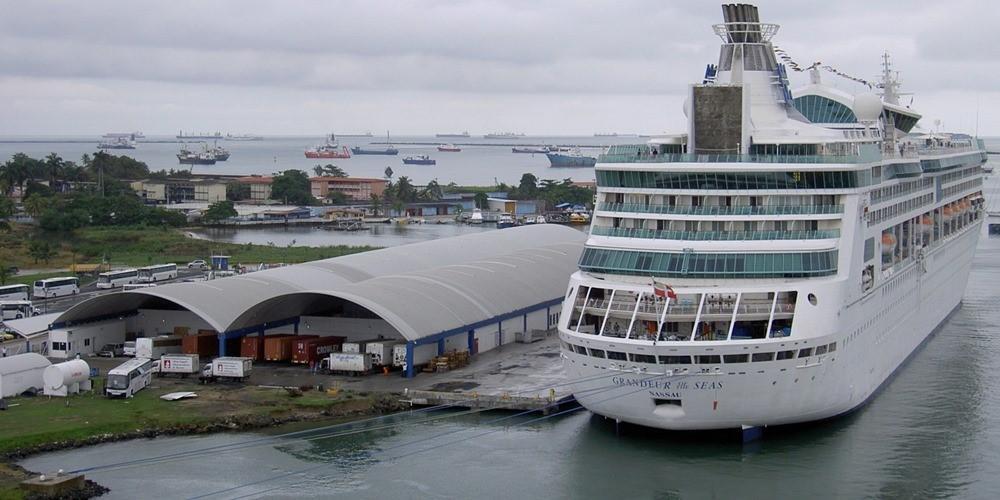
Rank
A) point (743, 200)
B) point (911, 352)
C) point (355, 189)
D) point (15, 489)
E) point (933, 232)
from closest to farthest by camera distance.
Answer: point (15, 489)
point (743, 200)
point (911, 352)
point (933, 232)
point (355, 189)

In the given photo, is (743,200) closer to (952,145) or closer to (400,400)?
(400,400)

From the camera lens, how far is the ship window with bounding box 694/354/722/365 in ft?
105

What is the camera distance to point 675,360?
3225 cm

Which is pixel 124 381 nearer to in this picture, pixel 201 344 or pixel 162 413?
pixel 162 413

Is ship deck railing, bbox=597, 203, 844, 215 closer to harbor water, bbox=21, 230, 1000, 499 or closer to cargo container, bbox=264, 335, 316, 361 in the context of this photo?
harbor water, bbox=21, 230, 1000, 499

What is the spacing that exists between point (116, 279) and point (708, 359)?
4623 centimetres

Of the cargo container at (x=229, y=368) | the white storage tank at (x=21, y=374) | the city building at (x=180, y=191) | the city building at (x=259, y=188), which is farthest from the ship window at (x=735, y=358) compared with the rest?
the city building at (x=259, y=188)

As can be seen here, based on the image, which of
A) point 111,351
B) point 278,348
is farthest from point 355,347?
point 111,351

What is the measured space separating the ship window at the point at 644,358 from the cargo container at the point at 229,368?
16.0m

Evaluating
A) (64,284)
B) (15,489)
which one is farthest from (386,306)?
(64,284)

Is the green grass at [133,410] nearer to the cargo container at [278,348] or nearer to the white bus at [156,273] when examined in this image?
the cargo container at [278,348]

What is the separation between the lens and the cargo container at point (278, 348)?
1810 inches

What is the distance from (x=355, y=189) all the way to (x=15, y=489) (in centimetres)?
12534

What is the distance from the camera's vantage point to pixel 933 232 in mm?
52656
